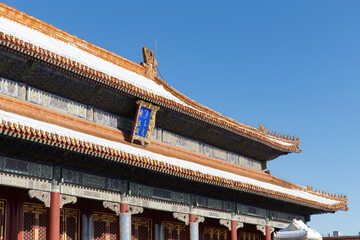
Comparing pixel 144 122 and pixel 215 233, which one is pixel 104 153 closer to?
pixel 144 122

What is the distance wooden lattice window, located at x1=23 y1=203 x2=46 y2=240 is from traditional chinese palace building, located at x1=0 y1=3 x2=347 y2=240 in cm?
4

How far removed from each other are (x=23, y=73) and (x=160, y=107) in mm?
6677

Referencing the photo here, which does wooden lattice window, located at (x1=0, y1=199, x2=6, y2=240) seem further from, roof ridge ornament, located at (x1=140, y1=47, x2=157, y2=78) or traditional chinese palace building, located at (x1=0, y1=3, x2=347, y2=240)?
roof ridge ornament, located at (x1=140, y1=47, x2=157, y2=78)

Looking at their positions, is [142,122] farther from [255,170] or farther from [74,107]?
[255,170]

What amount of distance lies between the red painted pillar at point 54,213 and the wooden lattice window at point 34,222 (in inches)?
71.2

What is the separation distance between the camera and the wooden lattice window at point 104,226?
66.4 ft

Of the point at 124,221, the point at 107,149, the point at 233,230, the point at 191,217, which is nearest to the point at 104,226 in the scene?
the point at 124,221

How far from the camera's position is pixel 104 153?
16719 mm

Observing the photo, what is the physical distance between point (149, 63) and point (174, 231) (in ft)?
27.9

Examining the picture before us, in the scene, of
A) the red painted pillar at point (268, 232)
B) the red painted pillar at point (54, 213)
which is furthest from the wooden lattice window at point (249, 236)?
the red painted pillar at point (54, 213)

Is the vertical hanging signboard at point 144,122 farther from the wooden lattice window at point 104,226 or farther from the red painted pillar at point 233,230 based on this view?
the red painted pillar at point 233,230

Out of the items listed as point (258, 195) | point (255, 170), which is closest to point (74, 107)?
point (258, 195)

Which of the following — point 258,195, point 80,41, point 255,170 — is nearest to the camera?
point 80,41

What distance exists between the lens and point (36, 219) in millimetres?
17812
